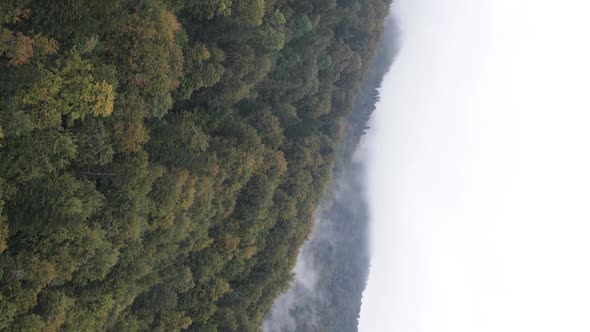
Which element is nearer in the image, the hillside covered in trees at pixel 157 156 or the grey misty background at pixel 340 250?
the hillside covered in trees at pixel 157 156

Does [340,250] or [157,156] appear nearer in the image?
[157,156]

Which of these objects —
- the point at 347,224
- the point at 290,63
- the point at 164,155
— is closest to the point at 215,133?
the point at 164,155

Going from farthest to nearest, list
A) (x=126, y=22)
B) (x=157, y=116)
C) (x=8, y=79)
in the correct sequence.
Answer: (x=157, y=116), (x=126, y=22), (x=8, y=79)

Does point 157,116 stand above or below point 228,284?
above

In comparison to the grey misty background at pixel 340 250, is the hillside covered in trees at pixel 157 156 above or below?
above

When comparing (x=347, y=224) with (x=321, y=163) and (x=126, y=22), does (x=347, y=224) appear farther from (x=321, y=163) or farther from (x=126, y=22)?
(x=126, y=22)

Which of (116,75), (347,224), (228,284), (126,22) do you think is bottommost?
(347,224)
